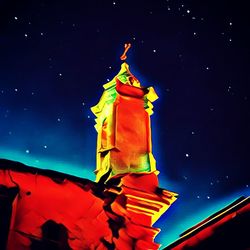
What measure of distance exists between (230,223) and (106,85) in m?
7.44

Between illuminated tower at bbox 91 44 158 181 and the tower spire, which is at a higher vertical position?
the tower spire

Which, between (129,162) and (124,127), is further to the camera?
(124,127)

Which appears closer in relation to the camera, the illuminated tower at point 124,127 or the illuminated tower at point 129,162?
the illuminated tower at point 129,162

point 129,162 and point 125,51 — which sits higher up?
point 125,51

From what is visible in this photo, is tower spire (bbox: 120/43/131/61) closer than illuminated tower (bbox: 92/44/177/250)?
No

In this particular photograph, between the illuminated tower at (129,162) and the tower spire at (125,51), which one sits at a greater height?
the tower spire at (125,51)

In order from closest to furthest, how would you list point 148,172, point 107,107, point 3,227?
1. point 3,227
2. point 148,172
3. point 107,107

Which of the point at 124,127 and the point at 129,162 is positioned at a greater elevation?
the point at 124,127

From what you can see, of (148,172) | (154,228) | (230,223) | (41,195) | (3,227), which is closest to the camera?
(230,223)

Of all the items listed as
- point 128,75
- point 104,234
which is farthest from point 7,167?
point 128,75

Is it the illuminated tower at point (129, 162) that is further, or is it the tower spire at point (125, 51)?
the tower spire at point (125, 51)

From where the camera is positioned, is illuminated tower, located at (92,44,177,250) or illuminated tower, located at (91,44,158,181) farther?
illuminated tower, located at (91,44,158,181)

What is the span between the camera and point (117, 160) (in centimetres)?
1358

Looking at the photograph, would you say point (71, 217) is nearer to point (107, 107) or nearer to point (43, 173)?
point (43, 173)
